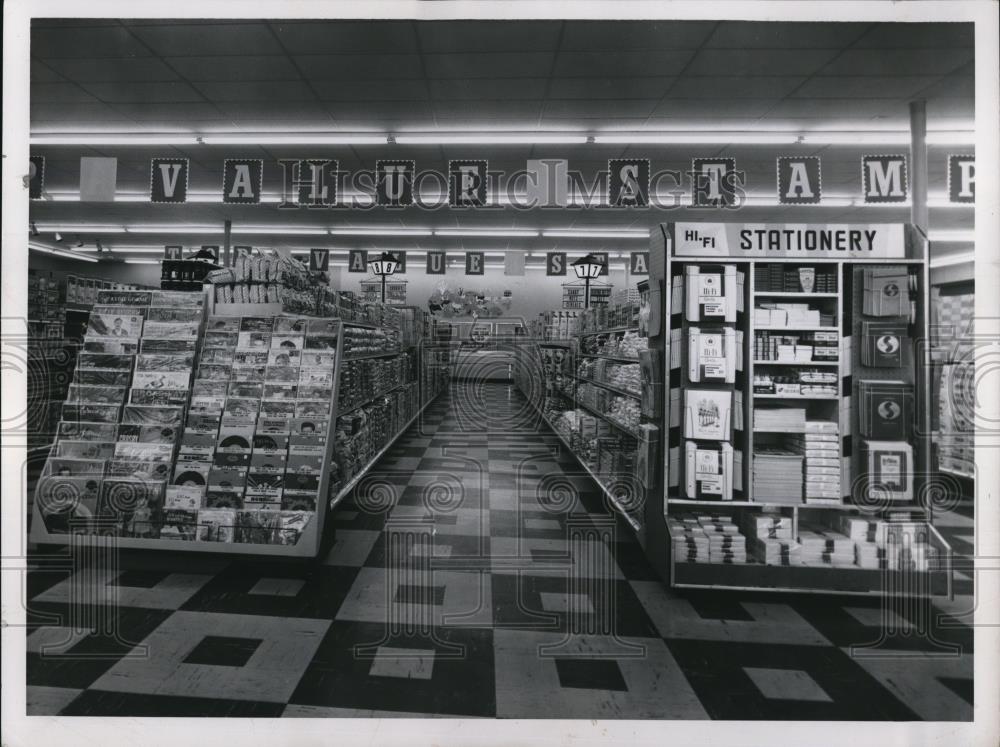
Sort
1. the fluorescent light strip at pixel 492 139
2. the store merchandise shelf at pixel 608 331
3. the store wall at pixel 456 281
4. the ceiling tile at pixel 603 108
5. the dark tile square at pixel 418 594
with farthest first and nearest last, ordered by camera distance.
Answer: the store wall at pixel 456 281 → the fluorescent light strip at pixel 492 139 → the ceiling tile at pixel 603 108 → the store merchandise shelf at pixel 608 331 → the dark tile square at pixel 418 594

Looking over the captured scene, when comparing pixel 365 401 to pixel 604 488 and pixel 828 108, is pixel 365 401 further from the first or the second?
pixel 828 108

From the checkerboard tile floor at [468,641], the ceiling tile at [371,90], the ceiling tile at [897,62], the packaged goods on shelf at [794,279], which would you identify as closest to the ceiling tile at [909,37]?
the ceiling tile at [897,62]

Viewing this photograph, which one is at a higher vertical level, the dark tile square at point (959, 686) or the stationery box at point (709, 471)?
the stationery box at point (709, 471)

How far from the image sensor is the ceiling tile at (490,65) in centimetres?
489

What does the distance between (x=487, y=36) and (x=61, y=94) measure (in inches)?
191

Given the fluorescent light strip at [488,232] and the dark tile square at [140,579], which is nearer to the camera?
the dark tile square at [140,579]

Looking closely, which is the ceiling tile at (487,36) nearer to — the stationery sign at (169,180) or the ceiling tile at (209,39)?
the ceiling tile at (209,39)

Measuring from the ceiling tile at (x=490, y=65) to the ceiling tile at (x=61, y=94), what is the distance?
3856 mm

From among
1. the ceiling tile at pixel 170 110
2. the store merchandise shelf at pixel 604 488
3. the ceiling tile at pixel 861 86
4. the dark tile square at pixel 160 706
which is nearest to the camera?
the dark tile square at pixel 160 706

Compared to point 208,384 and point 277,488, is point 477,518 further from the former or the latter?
point 208,384

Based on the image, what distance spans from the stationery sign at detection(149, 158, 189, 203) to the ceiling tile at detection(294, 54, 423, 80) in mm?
2500

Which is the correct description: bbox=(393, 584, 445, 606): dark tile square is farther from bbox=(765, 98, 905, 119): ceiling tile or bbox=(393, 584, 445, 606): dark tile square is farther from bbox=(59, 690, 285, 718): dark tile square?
bbox=(765, 98, 905, 119): ceiling tile

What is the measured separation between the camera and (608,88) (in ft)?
18.3

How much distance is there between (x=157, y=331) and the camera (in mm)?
3598
